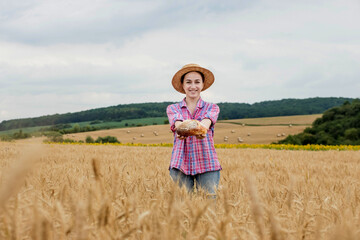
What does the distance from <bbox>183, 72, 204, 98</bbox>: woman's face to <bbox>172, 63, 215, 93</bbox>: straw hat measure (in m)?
0.07

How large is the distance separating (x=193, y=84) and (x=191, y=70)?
0.21 m

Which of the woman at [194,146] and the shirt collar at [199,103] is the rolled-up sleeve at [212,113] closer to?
the woman at [194,146]

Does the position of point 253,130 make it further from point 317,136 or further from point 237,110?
point 237,110

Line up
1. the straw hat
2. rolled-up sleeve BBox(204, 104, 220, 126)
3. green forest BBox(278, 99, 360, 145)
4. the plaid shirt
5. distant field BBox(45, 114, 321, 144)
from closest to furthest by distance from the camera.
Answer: rolled-up sleeve BBox(204, 104, 220, 126)
the plaid shirt
the straw hat
green forest BBox(278, 99, 360, 145)
distant field BBox(45, 114, 321, 144)

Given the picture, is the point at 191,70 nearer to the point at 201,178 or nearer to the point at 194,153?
the point at 194,153

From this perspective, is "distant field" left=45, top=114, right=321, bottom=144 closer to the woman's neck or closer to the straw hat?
the straw hat

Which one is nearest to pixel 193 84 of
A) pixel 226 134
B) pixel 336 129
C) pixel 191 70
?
pixel 191 70

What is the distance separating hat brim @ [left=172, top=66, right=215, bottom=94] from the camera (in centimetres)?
398

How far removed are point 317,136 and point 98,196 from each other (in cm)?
3120

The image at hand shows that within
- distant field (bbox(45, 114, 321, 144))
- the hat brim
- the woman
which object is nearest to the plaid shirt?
the woman

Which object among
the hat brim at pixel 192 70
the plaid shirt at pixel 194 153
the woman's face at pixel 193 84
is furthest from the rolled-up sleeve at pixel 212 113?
the hat brim at pixel 192 70

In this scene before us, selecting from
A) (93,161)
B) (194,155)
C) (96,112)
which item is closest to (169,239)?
(93,161)

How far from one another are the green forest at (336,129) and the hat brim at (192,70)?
25.1 metres

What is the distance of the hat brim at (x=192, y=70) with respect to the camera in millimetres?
3982
